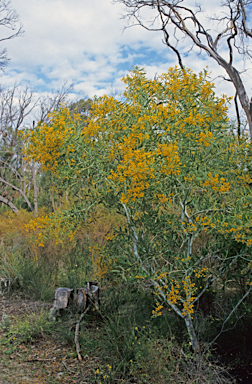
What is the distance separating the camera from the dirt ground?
312 centimetres

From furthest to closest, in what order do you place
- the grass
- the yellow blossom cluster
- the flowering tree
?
the grass
the yellow blossom cluster
the flowering tree

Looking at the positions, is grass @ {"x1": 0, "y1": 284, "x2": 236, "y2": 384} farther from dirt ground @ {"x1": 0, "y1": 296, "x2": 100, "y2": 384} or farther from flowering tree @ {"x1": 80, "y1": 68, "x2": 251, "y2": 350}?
flowering tree @ {"x1": 80, "y1": 68, "x2": 251, "y2": 350}

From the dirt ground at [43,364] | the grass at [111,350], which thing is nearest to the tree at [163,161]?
the grass at [111,350]

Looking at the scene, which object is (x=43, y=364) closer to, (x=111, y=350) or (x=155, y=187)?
(x=111, y=350)

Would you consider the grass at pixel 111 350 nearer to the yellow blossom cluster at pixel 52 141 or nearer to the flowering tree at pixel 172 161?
the flowering tree at pixel 172 161

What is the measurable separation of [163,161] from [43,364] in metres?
2.46

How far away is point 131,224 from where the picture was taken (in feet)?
10.1

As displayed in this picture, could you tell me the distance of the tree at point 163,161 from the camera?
9.18 ft

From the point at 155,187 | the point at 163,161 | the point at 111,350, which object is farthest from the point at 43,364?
the point at 163,161

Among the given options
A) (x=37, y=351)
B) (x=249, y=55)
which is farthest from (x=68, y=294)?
(x=249, y=55)

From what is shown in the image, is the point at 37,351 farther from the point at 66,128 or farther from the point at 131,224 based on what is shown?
the point at 66,128

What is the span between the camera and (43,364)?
337 centimetres

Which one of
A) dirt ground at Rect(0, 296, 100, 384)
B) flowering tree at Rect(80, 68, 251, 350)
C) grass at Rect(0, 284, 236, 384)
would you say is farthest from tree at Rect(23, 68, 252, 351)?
dirt ground at Rect(0, 296, 100, 384)

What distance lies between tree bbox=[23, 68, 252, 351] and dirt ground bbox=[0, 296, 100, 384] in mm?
1162
